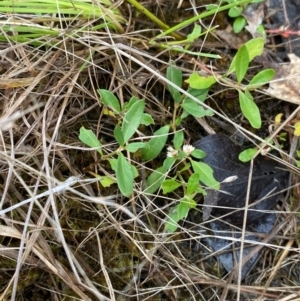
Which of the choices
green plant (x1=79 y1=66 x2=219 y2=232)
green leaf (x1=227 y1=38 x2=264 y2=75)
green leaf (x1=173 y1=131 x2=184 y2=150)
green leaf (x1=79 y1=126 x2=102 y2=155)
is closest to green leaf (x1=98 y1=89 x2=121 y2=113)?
green plant (x1=79 y1=66 x2=219 y2=232)

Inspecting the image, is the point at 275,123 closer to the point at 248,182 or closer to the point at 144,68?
the point at 248,182

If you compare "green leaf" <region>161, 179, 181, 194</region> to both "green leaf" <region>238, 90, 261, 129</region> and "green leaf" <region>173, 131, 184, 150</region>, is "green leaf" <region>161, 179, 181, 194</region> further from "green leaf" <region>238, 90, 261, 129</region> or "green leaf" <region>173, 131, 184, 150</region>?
"green leaf" <region>238, 90, 261, 129</region>

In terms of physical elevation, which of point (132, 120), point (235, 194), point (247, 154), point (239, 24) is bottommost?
point (235, 194)

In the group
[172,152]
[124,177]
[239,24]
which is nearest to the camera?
[124,177]

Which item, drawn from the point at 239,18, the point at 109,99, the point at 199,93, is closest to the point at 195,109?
the point at 199,93

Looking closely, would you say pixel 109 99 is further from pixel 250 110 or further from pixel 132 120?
pixel 250 110

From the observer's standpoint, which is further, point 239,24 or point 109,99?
point 239,24
